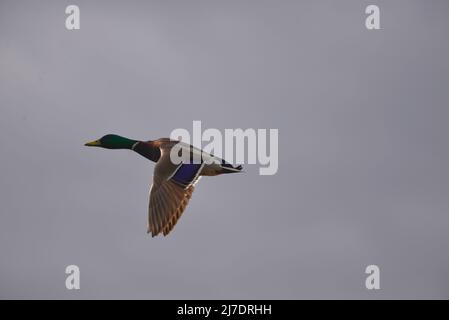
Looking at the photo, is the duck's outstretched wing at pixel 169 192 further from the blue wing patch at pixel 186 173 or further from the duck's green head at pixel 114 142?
the duck's green head at pixel 114 142

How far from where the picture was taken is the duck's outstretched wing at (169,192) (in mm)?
22453

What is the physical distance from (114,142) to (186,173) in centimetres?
403

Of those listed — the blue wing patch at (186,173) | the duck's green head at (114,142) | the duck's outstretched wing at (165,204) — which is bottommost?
the duck's outstretched wing at (165,204)

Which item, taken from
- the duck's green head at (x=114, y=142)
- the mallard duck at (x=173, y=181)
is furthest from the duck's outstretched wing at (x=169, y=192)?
the duck's green head at (x=114, y=142)

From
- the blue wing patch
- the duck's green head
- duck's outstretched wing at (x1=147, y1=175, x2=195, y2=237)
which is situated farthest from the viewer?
the duck's green head

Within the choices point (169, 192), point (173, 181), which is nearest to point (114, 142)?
point (173, 181)

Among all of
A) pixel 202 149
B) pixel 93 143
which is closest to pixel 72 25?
pixel 93 143

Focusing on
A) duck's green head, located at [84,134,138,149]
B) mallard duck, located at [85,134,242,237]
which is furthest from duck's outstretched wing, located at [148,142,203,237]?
duck's green head, located at [84,134,138,149]

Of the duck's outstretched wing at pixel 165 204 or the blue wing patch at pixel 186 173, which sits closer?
the duck's outstretched wing at pixel 165 204

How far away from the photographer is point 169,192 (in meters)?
22.8

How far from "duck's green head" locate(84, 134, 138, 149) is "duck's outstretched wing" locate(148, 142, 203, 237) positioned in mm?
3096

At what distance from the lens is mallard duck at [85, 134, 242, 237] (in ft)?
73.7

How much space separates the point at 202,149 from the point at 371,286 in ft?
23.6

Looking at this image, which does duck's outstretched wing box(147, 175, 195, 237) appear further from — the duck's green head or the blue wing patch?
the duck's green head
